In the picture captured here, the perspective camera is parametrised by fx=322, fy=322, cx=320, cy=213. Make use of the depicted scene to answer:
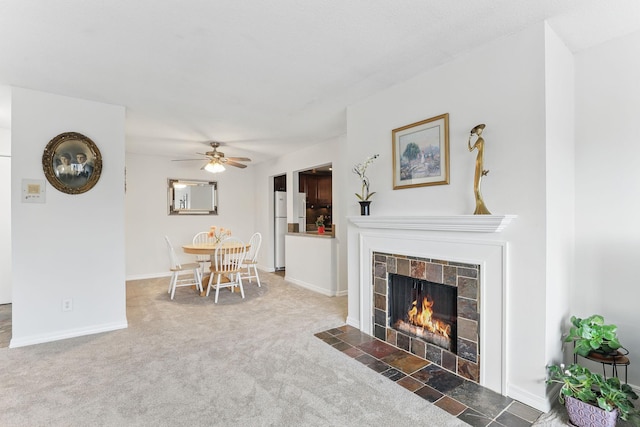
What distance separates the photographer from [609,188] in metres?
2.20

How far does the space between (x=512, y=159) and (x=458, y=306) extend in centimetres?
112

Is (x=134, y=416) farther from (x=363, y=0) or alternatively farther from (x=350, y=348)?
(x=363, y=0)

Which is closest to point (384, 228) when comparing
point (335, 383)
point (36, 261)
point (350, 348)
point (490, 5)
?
point (350, 348)

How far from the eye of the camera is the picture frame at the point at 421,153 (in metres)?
2.55

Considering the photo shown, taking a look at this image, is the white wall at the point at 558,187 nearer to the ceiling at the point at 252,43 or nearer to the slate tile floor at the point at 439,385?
the ceiling at the point at 252,43

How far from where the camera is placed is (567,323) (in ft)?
7.48

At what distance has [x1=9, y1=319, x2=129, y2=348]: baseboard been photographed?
2963 millimetres

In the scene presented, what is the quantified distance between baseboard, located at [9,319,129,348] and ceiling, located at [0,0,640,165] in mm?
2328

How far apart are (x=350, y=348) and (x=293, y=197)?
3683mm

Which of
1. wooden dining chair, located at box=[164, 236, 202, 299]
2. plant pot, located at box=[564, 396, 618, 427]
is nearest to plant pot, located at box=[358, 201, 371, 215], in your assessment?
plant pot, located at box=[564, 396, 618, 427]

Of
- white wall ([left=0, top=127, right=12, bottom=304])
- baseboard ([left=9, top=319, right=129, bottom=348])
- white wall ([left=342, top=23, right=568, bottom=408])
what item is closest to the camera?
white wall ([left=342, top=23, right=568, bottom=408])

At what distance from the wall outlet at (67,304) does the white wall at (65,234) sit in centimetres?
3

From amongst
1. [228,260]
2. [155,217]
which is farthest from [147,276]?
[228,260]

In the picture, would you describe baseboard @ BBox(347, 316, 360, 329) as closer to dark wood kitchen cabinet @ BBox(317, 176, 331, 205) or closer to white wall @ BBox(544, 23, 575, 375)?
white wall @ BBox(544, 23, 575, 375)
